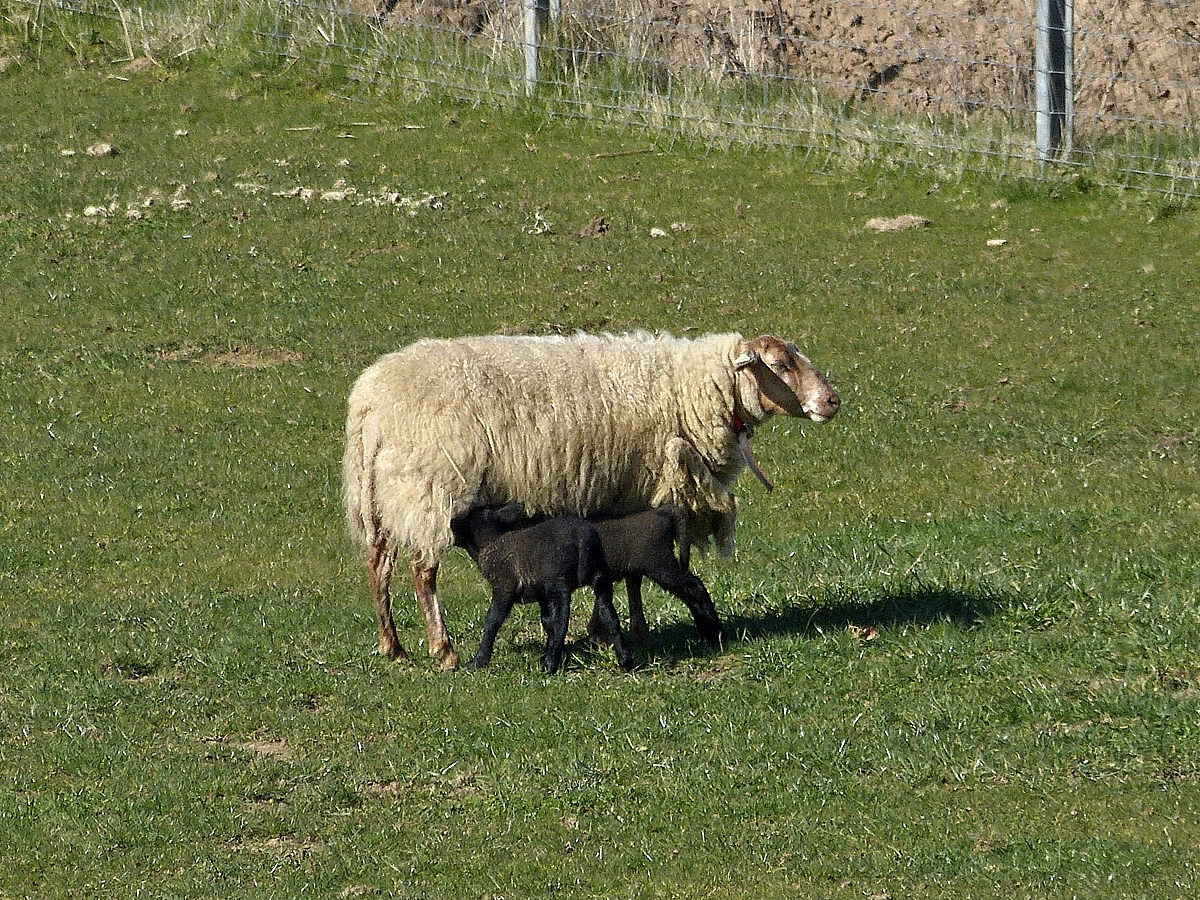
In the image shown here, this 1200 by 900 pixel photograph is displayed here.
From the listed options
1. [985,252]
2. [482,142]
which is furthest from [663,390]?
[482,142]

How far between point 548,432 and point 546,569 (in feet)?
2.52

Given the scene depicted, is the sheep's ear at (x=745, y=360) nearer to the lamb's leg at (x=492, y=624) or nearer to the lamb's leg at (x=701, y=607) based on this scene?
the lamb's leg at (x=701, y=607)

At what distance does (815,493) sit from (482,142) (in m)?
6.92

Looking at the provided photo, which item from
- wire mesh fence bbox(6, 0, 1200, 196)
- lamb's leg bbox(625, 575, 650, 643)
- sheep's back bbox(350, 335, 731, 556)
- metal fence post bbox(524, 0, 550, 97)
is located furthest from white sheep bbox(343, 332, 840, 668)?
metal fence post bbox(524, 0, 550, 97)

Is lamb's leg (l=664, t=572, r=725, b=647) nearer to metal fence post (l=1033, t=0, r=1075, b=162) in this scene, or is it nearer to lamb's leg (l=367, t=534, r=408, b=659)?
lamb's leg (l=367, t=534, r=408, b=659)

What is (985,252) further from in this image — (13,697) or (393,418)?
(13,697)

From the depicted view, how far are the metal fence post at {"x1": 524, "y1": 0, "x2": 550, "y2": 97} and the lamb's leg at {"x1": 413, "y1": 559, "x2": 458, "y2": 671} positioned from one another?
10.0m

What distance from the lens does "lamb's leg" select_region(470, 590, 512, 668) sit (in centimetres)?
820

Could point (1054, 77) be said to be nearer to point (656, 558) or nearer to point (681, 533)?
point (681, 533)

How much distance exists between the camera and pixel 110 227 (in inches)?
633

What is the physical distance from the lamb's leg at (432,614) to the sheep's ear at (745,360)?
1.72 meters

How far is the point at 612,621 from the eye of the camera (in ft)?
26.6

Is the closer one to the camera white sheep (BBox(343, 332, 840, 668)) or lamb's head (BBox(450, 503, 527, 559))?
lamb's head (BBox(450, 503, 527, 559))

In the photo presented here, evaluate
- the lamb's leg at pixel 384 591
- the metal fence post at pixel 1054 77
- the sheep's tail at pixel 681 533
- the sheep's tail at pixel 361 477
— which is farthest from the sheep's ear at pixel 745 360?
the metal fence post at pixel 1054 77
